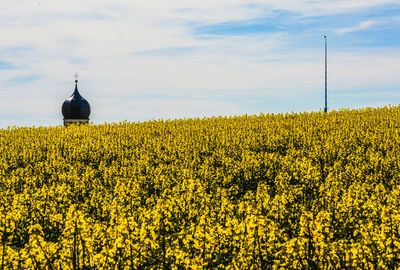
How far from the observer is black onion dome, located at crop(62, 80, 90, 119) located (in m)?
61.6

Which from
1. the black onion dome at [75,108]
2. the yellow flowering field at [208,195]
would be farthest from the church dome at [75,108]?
the yellow flowering field at [208,195]

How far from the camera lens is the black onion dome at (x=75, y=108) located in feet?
202

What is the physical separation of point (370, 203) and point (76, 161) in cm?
1657

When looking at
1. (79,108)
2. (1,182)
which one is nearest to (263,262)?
(1,182)

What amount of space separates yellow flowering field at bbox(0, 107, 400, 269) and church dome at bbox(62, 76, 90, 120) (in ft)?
75.8

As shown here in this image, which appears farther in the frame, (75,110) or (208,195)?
(75,110)

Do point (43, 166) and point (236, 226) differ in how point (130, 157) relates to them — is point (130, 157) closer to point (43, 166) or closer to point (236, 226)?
point (43, 166)

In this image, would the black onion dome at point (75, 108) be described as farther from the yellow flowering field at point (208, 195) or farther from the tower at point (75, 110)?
the yellow flowering field at point (208, 195)

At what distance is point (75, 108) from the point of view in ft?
202

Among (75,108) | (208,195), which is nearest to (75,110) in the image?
(75,108)

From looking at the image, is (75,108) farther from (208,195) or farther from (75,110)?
(208,195)

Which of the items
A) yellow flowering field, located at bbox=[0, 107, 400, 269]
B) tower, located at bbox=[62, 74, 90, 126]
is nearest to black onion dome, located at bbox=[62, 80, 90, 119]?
tower, located at bbox=[62, 74, 90, 126]

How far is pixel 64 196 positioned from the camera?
16594 mm

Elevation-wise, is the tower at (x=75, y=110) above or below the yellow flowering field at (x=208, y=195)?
above
